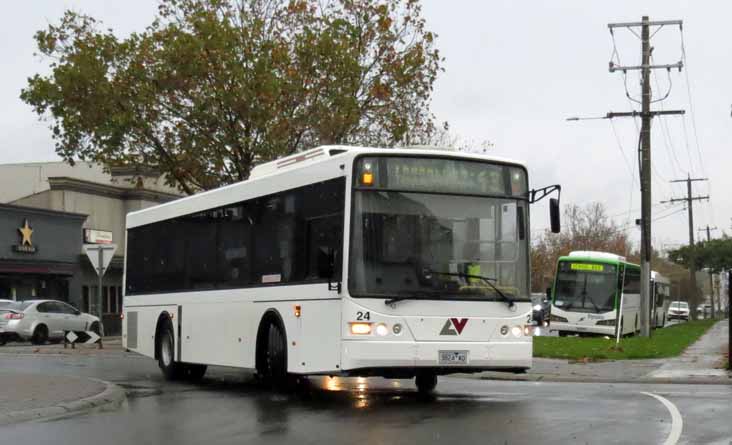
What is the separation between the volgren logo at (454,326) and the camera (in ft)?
47.7

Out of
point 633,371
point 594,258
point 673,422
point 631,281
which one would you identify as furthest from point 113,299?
point 673,422

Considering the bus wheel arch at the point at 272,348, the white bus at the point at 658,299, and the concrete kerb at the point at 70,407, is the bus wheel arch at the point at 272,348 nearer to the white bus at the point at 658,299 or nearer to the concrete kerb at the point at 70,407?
the concrete kerb at the point at 70,407

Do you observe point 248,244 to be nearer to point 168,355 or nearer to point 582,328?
point 168,355

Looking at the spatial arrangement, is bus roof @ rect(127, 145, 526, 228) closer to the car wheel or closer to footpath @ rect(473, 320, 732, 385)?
footpath @ rect(473, 320, 732, 385)

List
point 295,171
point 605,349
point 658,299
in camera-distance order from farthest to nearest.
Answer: point 658,299 → point 605,349 → point 295,171

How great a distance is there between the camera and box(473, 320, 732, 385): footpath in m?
19.8

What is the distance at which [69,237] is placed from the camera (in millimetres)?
48812

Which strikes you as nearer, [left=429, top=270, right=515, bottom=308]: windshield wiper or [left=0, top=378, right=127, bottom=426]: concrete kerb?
[left=0, top=378, right=127, bottom=426]: concrete kerb

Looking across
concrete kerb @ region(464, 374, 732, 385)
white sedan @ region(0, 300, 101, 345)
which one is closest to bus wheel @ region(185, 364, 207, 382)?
concrete kerb @ region(464, 374, 732, 385)

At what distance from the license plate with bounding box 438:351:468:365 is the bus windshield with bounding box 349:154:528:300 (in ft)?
2.31

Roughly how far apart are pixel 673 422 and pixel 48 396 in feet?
25.9

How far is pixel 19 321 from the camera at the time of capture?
36906 millimetres

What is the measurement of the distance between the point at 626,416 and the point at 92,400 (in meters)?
6.58

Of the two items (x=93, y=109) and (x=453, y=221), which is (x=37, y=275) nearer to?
(x=93, y=109)
